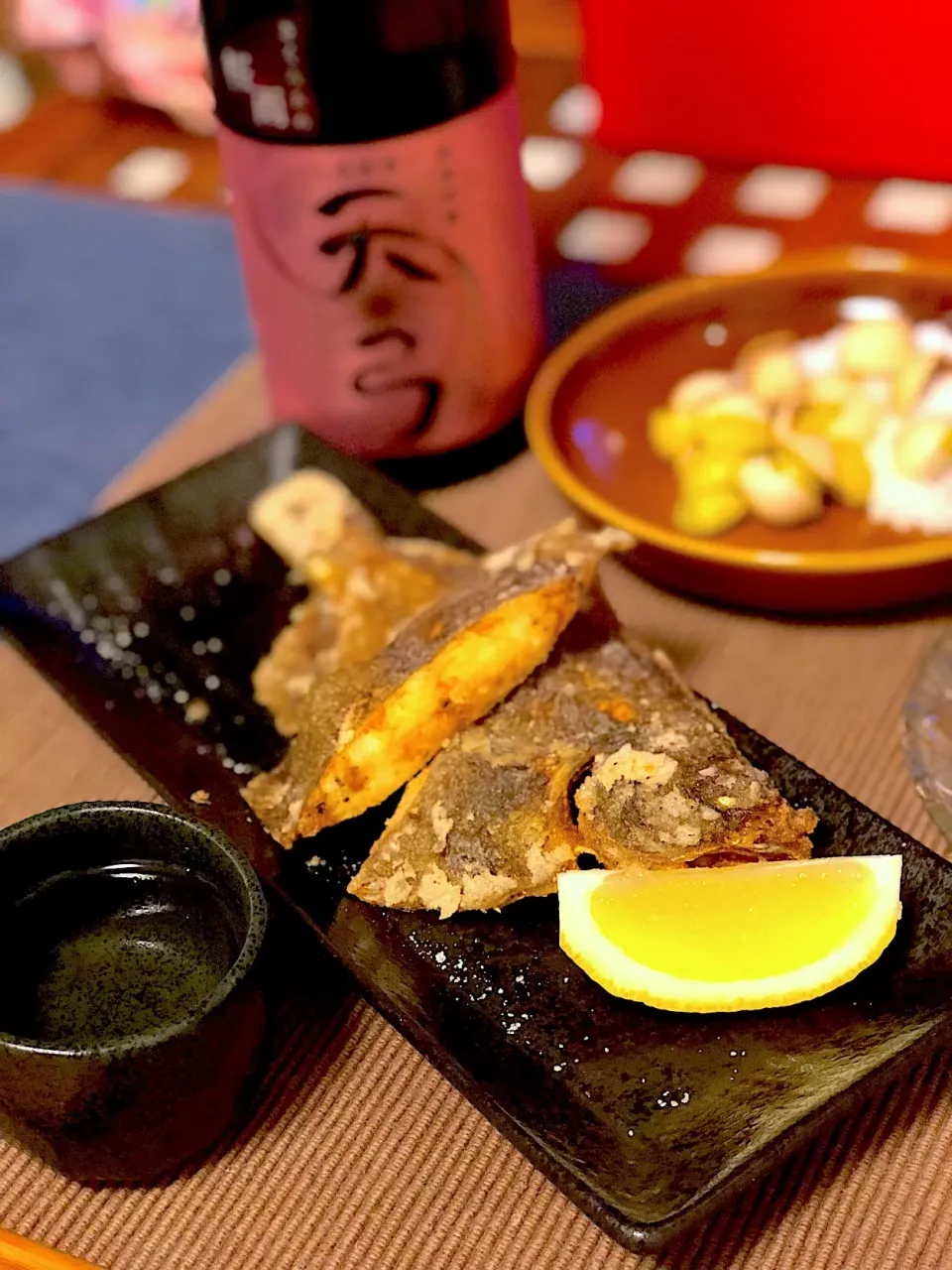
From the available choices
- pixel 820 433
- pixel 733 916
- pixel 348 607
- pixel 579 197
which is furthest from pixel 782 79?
pixel 733 916

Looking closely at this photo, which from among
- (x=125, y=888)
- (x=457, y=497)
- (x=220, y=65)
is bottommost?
(x=457, y=497)

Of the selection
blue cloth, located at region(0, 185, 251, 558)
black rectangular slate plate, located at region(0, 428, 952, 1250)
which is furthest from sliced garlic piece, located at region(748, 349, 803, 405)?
blue cloth, located at region(0, 185, 251, 558)

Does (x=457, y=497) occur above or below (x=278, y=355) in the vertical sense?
below

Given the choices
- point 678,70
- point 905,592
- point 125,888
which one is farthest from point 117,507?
point 678,70

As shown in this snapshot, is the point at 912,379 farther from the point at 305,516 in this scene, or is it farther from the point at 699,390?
the point at 305,516

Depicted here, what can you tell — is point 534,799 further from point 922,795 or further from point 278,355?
point 278,355

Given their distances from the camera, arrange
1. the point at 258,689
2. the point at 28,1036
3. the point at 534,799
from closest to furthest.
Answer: the point at 28,1036
the point at 534,799
the point at 258,689
